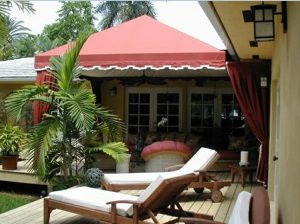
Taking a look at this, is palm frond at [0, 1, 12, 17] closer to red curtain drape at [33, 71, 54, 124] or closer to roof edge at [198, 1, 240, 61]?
roof edge at [198, 1, 240, 61]

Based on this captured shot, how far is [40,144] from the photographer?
27.7 feet

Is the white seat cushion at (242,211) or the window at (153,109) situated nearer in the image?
the white seat cushion at (242,211)

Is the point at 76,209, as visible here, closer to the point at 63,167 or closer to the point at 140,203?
the point at 140,203

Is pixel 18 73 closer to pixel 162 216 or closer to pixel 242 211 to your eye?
pixel 162 216

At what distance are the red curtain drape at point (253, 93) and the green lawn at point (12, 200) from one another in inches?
205

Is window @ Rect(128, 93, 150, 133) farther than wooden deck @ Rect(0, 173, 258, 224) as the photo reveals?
Yes

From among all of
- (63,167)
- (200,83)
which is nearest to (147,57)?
(63,167)

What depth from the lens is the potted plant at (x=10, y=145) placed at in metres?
10.4

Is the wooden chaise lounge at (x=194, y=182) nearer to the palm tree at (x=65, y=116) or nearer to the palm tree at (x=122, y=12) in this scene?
the palm tree at (x=65, y=116)

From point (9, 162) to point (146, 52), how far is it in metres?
4.21

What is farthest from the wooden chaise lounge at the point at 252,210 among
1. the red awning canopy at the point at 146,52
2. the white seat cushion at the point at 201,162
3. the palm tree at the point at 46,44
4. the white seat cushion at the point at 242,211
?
the palm tree at the point at 46,44

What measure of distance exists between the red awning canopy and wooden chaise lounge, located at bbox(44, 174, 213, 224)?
4099 millimetres

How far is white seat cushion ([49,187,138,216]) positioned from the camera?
5.28m

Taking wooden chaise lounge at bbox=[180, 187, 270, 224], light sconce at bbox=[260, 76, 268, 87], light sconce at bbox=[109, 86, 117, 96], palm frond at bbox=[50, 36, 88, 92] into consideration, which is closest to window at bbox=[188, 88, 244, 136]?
light sconce at bbox=[109, 86, 117, 96]
